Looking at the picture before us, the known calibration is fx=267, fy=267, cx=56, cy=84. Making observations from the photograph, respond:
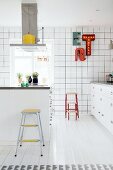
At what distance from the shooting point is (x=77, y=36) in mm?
7410

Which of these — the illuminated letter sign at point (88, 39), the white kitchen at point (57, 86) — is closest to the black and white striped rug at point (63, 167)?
the white kitchen at point (57, 86)

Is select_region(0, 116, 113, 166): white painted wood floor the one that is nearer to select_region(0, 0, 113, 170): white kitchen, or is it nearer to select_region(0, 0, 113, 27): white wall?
select_region(0, 0, 113, 170): white kitchen

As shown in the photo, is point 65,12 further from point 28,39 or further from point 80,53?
point 80,53

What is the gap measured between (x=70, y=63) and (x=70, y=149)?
12.2 feet

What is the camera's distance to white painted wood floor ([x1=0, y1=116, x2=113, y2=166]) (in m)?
3.59

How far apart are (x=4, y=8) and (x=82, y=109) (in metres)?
3.52

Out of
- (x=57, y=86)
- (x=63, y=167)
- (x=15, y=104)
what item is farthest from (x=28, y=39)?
(x=63, y=167)

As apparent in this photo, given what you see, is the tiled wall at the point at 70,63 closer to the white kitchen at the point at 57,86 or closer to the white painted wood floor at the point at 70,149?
the white kitchen at the point at 57,86

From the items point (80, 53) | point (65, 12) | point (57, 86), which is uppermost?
point (65, 12)

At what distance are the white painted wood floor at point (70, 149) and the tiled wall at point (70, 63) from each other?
6.21 feet

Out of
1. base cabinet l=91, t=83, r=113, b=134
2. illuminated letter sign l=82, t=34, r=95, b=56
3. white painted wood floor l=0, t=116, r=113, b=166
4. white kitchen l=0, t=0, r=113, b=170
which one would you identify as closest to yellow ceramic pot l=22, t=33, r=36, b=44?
white kitchen l=0, t=0, r=113, b=170

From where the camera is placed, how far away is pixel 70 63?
749 cm

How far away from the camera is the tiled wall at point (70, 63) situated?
24.4ft

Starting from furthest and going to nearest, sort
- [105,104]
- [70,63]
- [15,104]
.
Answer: [70,63] < [105,104] < [15,104]
